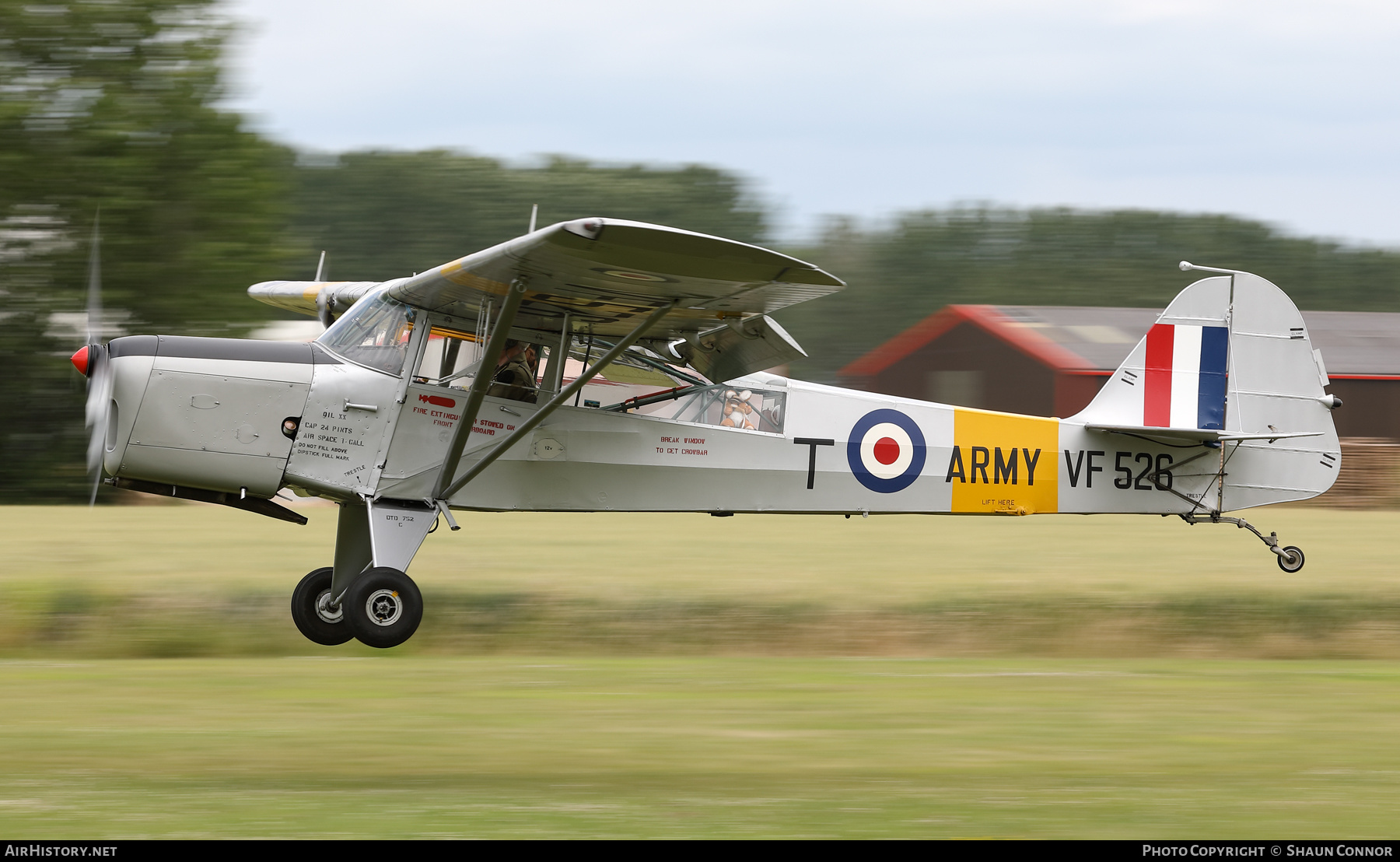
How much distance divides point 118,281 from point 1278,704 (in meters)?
20.2

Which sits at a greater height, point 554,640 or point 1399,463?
point 1399,463

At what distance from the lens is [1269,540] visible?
424 inches

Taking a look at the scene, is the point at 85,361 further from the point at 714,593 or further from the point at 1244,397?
the point at 1244,397

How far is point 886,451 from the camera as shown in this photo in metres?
9.88

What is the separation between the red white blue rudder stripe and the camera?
10.5 metres

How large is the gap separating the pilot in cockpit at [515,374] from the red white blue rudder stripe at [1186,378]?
4.94 m

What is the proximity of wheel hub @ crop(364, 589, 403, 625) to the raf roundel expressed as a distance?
11.3 feet

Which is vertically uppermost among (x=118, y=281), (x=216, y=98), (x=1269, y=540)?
(x=216, y=98)

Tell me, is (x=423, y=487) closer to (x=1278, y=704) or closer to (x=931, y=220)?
(x=1278, y=704)

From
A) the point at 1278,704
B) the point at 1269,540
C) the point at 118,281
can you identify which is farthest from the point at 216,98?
the point at 1278,704

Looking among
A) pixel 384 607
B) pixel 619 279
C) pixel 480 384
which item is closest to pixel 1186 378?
pixel 619 279

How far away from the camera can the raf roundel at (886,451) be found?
9.82 m

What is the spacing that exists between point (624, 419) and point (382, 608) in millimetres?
2136

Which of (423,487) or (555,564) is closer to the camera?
(423,487)
